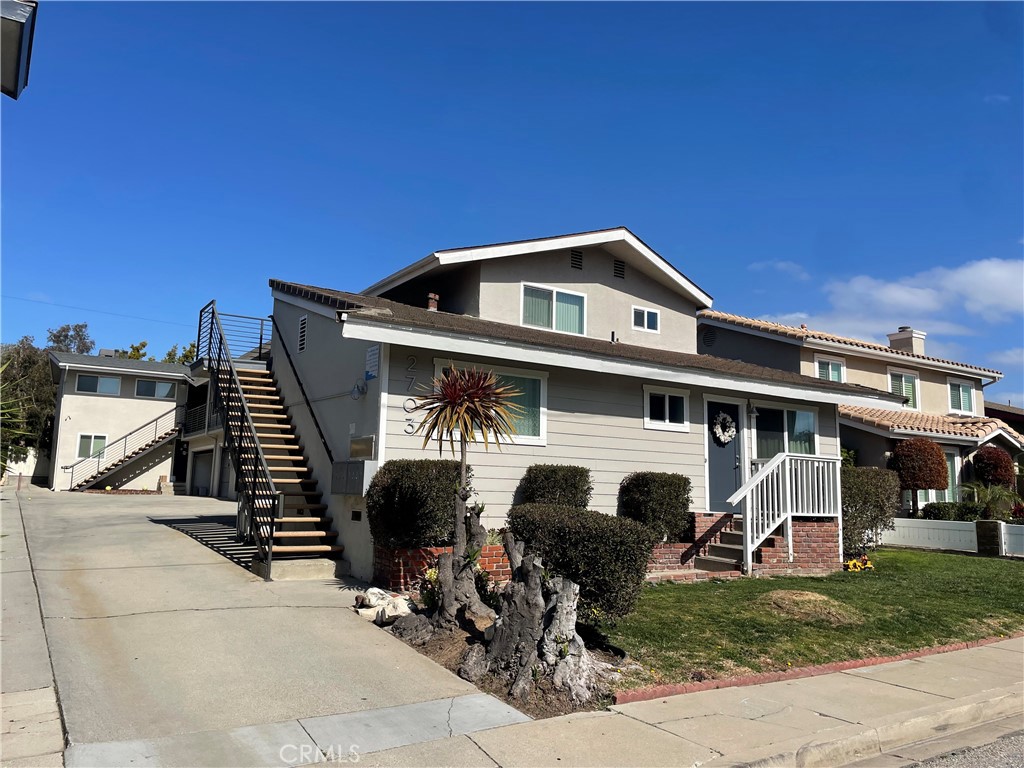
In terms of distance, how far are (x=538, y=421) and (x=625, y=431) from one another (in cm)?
191

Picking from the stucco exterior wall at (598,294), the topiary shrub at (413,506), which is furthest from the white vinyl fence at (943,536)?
the topiary shrub at (413,506)

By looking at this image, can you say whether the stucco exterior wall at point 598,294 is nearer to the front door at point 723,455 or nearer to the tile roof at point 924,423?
the front door at point 723,455

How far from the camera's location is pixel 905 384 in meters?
25.2

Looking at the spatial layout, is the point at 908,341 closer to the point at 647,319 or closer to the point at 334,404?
the point at 647,319

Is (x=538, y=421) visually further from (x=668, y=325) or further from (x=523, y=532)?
(x=668, y=325)

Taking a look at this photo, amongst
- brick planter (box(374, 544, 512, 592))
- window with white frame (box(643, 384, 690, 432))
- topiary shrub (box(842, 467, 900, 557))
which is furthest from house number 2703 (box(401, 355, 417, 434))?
topiary shrub (box(842, 467, 900, 557))

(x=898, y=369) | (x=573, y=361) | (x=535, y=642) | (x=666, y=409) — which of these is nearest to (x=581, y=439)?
(x=573, y=361)

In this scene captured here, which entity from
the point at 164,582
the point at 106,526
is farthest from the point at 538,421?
the point at 106,526

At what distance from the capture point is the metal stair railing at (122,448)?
29312 millimetres

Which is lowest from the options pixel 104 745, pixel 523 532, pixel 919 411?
pixel 104 745

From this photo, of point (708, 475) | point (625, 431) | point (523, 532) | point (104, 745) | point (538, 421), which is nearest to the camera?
point (104, 745)

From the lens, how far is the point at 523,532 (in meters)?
8.20

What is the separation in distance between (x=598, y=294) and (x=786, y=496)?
5.72 m

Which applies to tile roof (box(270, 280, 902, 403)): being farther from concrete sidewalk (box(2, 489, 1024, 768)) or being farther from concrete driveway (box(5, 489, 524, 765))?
concrete sidewalk (box(2, 489, 1024, 768))
